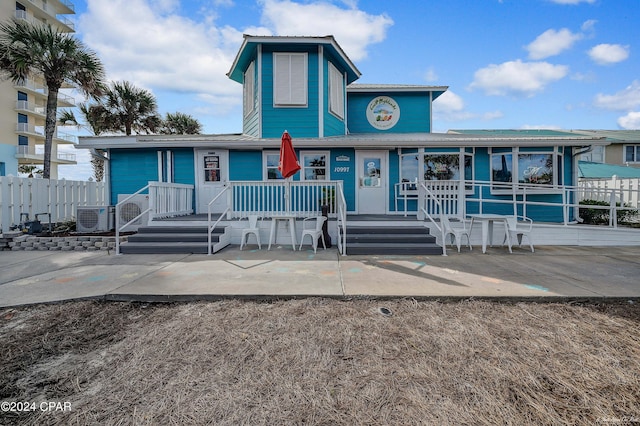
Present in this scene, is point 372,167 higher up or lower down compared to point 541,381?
higher up

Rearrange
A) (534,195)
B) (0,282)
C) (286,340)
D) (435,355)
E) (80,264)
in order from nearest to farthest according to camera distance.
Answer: (435,355)
(286,340)
(0,282)
(80,264)
(534,195)

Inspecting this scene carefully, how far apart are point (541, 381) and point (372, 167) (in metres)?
8.13

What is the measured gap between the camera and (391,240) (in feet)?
23.3

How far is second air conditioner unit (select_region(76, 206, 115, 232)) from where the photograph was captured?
878cm

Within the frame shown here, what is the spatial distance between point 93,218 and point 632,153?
3062 cm

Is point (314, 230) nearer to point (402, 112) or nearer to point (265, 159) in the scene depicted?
point (265, 159)

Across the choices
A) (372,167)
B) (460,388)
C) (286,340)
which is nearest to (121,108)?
(372,167)

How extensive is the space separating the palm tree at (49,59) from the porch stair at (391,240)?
39.6ft

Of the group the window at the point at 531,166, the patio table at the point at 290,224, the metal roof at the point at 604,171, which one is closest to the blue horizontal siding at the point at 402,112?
the window at the point at 531,166

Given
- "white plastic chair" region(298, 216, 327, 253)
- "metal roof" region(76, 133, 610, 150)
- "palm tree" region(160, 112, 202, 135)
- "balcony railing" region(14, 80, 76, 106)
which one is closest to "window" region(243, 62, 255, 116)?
"metal roof" region(76, 133, 610, 150)

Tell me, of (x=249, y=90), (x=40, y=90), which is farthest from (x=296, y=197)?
(x=40, y=90)

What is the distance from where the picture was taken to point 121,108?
1645 cm

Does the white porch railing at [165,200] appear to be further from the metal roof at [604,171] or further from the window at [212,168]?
the metal roof at [604,171]

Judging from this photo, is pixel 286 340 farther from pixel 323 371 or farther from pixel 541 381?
pixel 541 381
